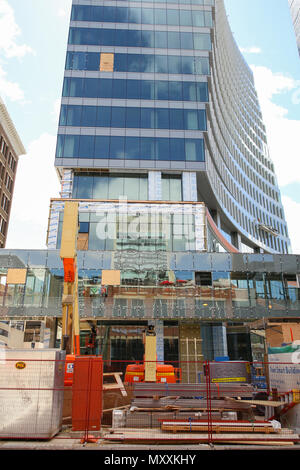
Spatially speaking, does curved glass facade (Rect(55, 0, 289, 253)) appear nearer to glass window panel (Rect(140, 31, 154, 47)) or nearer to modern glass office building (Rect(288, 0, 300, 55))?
glass window panel (Rect(140, 31, 154, 47))

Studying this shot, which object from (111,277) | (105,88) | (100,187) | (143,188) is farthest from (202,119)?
(111,277)

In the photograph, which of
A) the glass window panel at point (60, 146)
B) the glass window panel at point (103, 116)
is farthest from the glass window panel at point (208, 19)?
the glass window panel at point (60, 146)

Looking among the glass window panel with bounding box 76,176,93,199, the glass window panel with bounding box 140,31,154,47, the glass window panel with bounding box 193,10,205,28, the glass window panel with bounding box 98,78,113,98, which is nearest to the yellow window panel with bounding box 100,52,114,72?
Result: the glass window panel with bounding box 98,78,113,98

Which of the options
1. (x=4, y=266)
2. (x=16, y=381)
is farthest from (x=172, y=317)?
(x=16, y=381)

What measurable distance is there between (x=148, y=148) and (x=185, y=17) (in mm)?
20233

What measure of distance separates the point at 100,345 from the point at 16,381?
21.8m

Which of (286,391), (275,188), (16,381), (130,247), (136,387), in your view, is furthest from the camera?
(275,188)

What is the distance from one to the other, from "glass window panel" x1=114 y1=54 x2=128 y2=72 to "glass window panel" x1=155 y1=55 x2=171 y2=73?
387cm

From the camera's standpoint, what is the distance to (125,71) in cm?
4522

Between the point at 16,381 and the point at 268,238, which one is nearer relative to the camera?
the point at 16,381

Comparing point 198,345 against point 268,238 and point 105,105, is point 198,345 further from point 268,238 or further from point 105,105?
point 268,238

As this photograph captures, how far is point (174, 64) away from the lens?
45.9m

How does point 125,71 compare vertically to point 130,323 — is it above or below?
above

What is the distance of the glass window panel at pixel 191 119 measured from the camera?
43312mm
